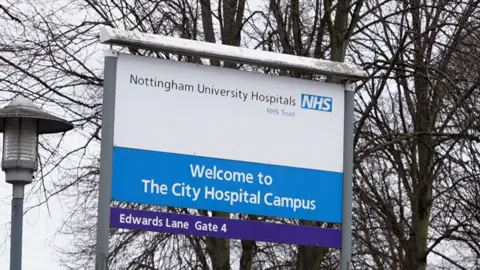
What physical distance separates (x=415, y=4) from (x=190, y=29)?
2.75 metres

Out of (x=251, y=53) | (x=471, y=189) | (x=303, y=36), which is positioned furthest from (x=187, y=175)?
(x=303, y=36)

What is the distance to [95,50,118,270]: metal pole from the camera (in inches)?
328

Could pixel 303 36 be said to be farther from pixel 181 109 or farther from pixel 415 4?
pixel 181 109

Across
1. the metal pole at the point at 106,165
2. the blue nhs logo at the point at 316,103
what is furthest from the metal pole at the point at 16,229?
the blue nhs logo at the point at 316,103

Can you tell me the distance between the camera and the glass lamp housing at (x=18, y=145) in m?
9.35

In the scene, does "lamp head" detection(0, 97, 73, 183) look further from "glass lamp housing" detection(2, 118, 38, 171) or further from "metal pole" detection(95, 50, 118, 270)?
"metal pole" detection(95, 50, 118, 270)

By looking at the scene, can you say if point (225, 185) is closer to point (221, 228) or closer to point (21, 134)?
point (221, 228)

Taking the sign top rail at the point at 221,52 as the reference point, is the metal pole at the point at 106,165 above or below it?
below

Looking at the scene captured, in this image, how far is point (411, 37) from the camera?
49.2 ft

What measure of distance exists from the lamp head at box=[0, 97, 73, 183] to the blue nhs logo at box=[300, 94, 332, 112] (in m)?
1.88

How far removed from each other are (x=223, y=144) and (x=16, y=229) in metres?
1.78

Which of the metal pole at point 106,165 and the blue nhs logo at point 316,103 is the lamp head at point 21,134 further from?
→ the blue nhs logo at point 316,103

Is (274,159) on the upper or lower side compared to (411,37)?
lower

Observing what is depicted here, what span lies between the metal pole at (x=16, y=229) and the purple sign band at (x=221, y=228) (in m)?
1.21
